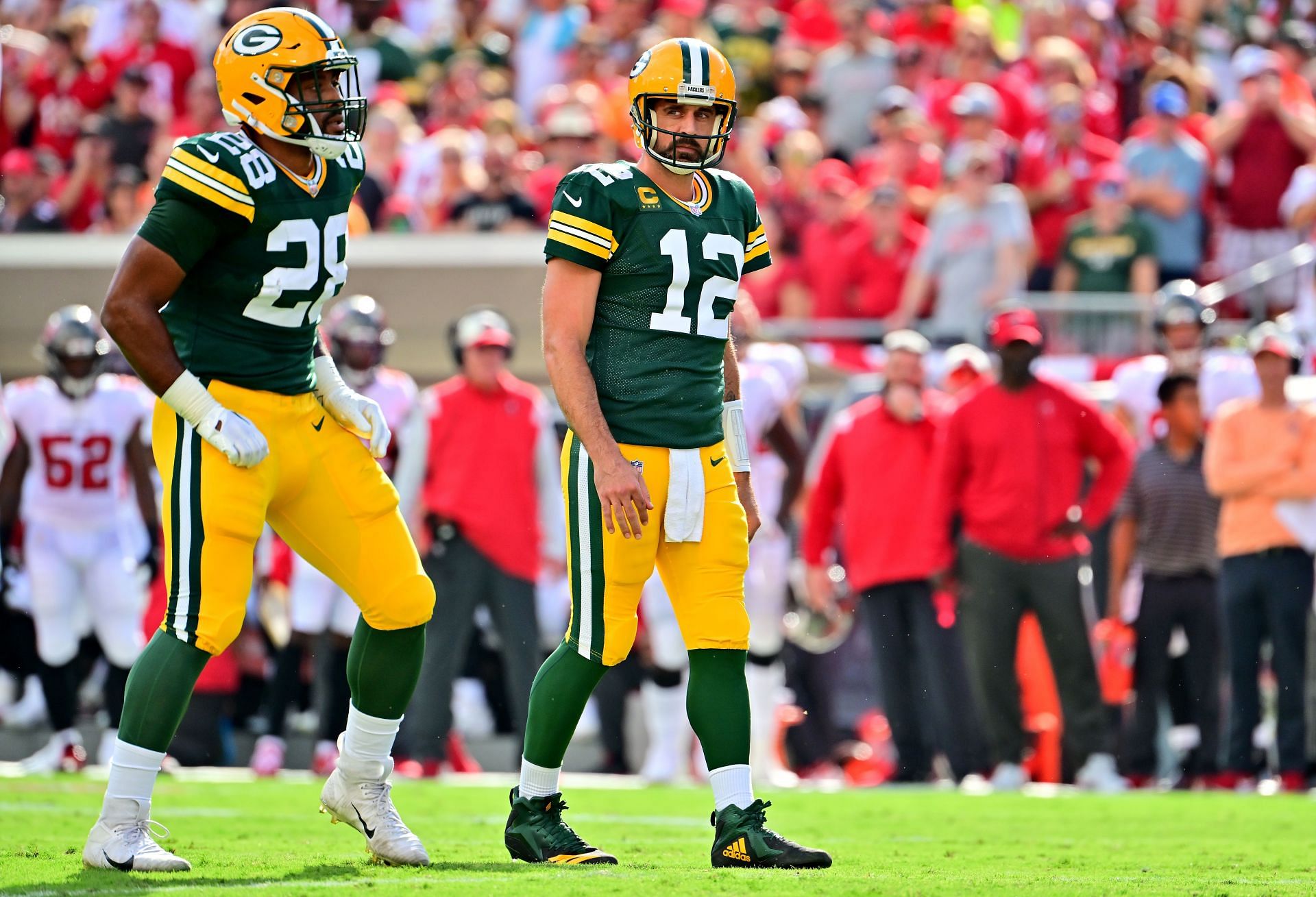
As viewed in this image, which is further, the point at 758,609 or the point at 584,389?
the point at 758,609

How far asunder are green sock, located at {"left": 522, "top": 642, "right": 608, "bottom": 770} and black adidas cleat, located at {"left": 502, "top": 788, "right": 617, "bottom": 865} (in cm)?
11

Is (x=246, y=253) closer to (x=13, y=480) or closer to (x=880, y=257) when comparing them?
(x=13, y=480)

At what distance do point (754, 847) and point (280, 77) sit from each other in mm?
2228

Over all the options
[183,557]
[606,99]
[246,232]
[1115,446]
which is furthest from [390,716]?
Result: [606,99]

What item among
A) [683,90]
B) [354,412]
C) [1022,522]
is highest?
[683,90]

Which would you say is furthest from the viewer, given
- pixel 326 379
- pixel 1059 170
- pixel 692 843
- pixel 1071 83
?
pixel 1071 83

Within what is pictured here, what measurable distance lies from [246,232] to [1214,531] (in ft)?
18.6

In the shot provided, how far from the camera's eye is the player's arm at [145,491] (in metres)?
9.66

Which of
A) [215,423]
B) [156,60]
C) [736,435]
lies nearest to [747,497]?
[736,435]

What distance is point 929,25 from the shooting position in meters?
15.0

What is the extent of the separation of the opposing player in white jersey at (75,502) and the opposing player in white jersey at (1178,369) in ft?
16.1

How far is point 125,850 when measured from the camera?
4762 millimetres

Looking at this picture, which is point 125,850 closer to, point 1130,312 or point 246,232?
point 246,232

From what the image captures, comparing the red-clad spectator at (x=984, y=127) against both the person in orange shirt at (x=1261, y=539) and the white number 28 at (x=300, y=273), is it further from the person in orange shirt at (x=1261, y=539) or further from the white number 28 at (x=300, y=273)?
the white number 28 at (x=300, y=273)
